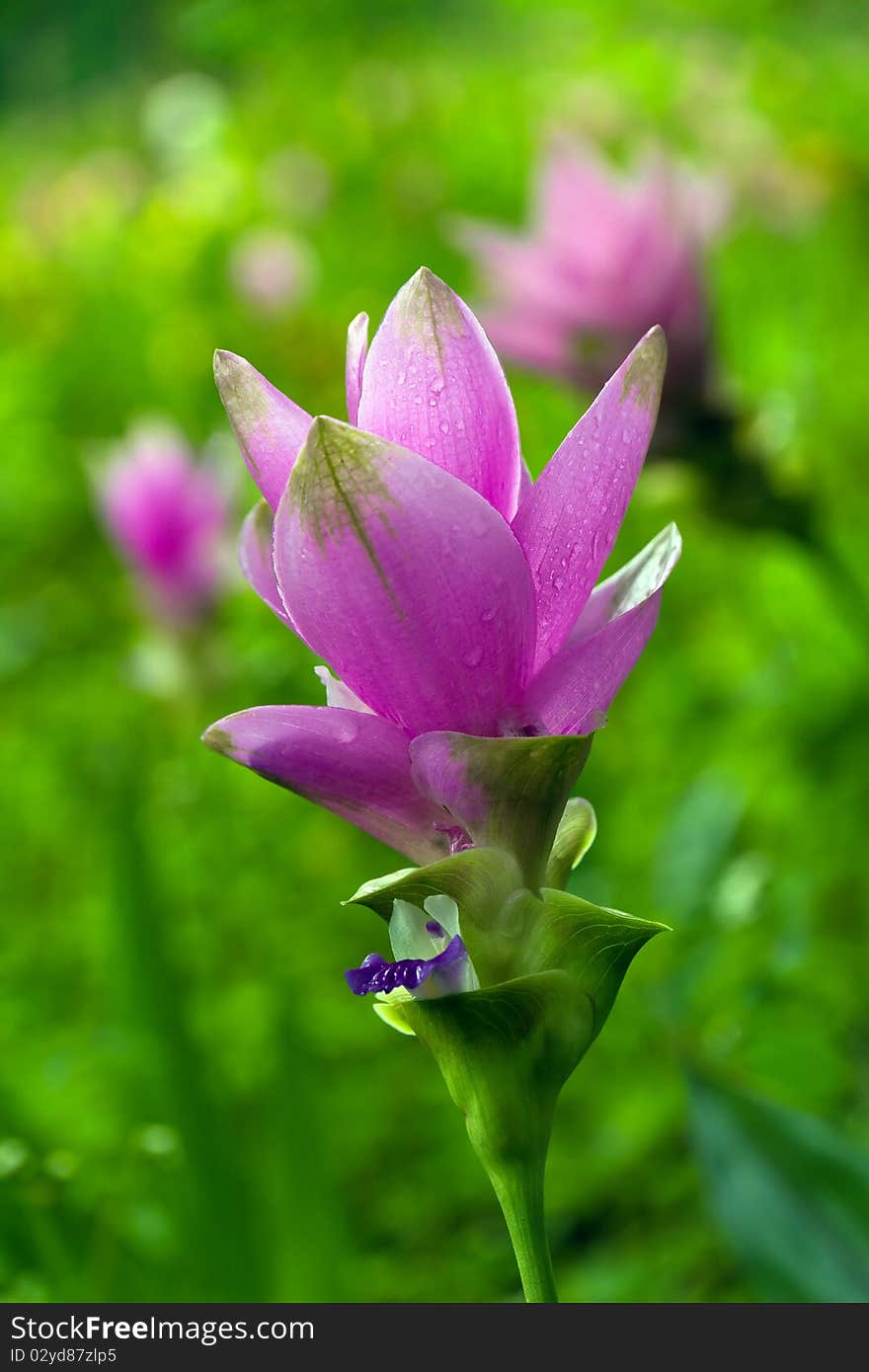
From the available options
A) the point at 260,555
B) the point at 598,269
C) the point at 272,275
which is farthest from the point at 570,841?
the point at 272,275

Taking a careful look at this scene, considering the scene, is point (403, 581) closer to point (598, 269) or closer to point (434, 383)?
point (434, 383)

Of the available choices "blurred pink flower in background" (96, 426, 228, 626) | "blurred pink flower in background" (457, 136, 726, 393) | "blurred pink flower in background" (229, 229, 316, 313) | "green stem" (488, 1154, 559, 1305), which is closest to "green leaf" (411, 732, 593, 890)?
"green stem" (488, 1154, 559, 1305)

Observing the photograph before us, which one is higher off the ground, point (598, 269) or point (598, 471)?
point (598, 471)

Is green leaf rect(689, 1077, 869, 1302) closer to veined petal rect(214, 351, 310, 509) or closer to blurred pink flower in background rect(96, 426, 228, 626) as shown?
veined petal rect(214, 351, 310, 509)


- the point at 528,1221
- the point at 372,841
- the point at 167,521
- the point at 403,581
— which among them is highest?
the point at 403,581

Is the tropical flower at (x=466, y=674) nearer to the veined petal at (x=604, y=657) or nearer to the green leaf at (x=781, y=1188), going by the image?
the veined petal at (x=604, y=657)

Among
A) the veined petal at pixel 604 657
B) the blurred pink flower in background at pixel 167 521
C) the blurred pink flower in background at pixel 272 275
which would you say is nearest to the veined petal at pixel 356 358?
the veined petal at pixel 604 657
